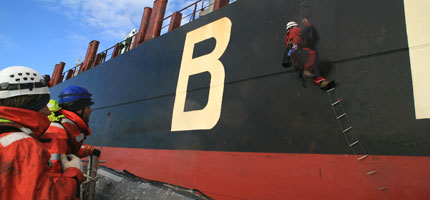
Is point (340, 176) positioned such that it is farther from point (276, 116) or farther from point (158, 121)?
point (158, 121)

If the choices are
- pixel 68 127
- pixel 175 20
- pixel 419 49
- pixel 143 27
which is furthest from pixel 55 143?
pixel 143 27

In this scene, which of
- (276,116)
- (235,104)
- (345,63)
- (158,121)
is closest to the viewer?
(345,63)

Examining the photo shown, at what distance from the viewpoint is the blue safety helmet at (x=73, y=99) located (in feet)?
7.92

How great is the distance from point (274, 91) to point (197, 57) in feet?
6.46

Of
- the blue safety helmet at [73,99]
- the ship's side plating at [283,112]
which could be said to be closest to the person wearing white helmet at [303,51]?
the ship's side plating at [283,112]

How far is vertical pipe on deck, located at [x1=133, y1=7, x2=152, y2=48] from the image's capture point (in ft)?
28.2

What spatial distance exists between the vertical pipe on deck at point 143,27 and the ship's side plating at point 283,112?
115 inches

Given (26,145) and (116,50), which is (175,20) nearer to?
(116,50)

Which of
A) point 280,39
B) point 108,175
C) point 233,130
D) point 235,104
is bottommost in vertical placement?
point 108,175

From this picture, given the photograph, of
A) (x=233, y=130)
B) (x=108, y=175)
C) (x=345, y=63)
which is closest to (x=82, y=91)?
(x=108, y=175)

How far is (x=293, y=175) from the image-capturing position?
3.19 m

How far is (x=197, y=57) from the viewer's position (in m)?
5.14

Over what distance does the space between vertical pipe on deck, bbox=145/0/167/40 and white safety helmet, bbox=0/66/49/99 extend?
6.58 meters

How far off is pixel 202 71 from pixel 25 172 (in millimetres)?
3867
